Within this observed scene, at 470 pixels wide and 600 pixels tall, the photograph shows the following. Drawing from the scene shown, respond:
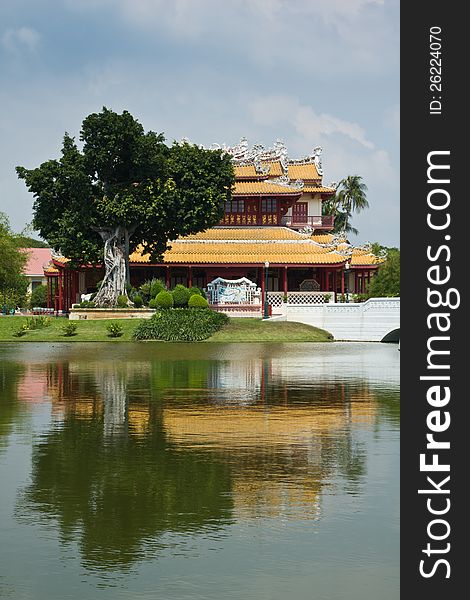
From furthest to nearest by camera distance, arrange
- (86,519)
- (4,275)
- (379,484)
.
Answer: (4,275), (379,484), (86,519)

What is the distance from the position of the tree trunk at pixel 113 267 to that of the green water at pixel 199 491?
31.5 meters

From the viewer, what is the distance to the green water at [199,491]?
37.8 ft

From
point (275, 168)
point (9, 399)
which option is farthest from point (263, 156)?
point (9, 399)

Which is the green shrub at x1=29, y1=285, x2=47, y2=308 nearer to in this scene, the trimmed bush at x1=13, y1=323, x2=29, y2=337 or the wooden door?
the wooden door

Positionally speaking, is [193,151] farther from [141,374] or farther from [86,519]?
[86,519]

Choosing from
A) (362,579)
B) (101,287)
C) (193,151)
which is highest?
(193,151)

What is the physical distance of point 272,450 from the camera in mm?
18531

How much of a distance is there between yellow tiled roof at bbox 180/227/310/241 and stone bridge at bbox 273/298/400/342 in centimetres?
1411

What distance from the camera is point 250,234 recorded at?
237 feet

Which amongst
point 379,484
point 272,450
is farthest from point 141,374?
point 379,484

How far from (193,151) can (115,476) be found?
48.1 meters

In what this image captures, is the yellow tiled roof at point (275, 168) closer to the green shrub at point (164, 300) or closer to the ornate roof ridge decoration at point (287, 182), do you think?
the ornate roof ridge decoration at point (287, 182)

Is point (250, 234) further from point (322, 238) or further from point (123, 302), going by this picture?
point (123, 302)

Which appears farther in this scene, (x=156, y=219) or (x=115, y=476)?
(x=156, y=219)
